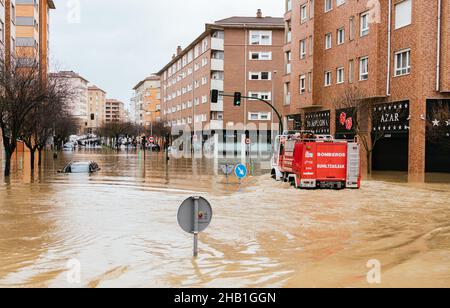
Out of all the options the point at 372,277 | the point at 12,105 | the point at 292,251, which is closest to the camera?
the point at 372,277

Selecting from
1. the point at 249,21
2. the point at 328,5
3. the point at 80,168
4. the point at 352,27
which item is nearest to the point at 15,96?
the point at 80,168

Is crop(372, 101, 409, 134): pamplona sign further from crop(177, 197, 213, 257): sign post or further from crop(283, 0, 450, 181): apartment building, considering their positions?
crop(177, 197, 213, 257): sign post

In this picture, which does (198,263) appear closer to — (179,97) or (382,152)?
(382,152)

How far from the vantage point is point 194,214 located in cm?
891

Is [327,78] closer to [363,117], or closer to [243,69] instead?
[363,117]

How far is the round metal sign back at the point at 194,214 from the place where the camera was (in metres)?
8.86

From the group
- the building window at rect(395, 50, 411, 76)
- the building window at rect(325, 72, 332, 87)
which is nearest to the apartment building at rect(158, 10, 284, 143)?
the building window at rect(325, 72, 332, 87)

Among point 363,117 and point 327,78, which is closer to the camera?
point 363,117

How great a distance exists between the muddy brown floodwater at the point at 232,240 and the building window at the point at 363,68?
54.7 ft

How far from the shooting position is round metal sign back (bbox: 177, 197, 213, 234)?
8.86 meters

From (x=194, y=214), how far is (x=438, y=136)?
23.6 meters

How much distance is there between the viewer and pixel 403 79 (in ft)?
107
